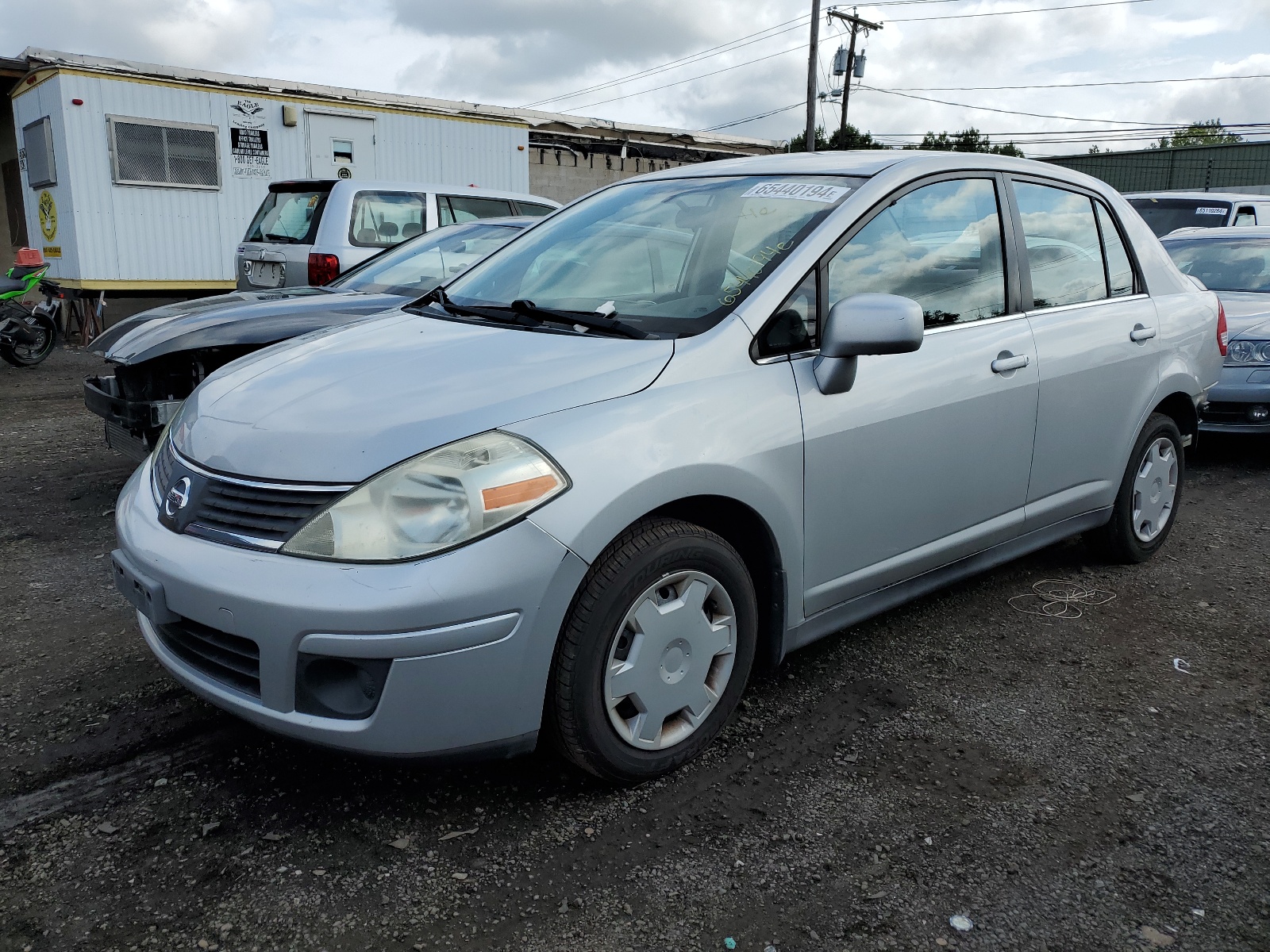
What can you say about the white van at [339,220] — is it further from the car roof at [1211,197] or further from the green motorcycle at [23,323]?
the car roof at [1211,197]

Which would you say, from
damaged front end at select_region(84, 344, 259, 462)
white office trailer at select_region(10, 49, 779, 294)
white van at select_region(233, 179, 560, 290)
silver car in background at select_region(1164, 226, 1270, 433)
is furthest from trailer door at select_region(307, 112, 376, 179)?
silver car in background at select_region(1164, 226, 1270, 433)

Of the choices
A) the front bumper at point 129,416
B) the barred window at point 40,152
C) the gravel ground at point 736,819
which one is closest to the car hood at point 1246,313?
the gravel ground at point 736,819

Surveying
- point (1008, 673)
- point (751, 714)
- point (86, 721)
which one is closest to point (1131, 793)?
point (1008, 673)

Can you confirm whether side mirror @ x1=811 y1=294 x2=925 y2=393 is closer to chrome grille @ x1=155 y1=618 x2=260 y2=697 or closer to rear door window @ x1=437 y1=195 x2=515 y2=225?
chrome grille @ x1=155 y1=618 x2=260 y2=697

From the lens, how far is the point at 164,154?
12.5m

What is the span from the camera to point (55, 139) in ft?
39.3

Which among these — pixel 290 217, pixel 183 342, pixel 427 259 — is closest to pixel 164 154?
pixel 290 217

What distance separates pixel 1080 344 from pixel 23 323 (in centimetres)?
1033

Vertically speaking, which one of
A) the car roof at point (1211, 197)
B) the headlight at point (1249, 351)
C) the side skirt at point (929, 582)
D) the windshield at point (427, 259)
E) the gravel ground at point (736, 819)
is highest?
the car roof at point (1211, 197)

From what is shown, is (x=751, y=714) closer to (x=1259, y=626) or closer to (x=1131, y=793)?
(x=1131, y=793)

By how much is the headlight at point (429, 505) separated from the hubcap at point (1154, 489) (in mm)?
3028

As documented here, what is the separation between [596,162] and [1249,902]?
18.8 meters

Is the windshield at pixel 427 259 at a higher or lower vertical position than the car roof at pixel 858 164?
lower

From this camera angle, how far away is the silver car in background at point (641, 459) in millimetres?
2203
